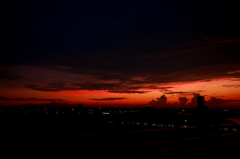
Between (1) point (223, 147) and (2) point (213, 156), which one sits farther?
(1) point (223, 147)

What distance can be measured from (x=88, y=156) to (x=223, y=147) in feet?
15.7

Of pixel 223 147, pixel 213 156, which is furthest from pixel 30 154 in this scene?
pixel 223 147

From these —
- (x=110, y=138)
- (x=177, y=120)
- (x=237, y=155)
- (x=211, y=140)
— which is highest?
(x=177, y=120)

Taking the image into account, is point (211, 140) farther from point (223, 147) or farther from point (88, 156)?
point (88, 156)

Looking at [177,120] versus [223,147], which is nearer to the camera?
[177,120]

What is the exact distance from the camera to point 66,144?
11.7 ft

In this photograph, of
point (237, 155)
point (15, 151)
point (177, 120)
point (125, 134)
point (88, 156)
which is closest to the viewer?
point (15, 151)

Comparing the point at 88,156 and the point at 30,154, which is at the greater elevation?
the point at 30,154

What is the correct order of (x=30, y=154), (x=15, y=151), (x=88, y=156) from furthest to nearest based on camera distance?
(x=88, y=156)
(x=30, y=154)
(x=15, y=151)

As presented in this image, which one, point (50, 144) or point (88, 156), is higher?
point (50, 144)

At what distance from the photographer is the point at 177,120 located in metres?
5.09

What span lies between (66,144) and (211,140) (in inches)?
203

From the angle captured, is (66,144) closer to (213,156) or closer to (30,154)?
(30,154)

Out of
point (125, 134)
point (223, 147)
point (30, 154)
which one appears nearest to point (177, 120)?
point (125, 134)
